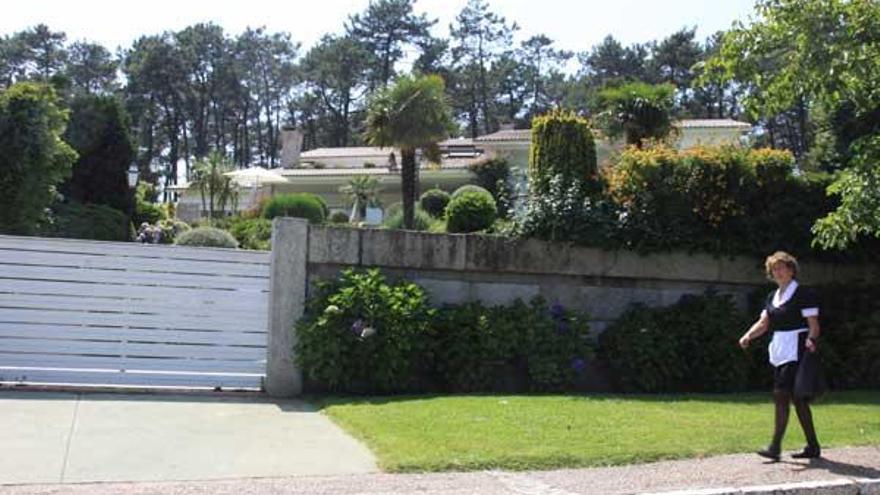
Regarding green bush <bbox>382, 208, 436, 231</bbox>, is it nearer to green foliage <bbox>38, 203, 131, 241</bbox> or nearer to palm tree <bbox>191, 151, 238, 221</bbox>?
green foliage <bbox>38, 203, 131, 241</bbox>

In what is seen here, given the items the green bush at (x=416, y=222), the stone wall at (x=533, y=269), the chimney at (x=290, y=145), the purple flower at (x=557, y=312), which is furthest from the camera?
the chimney at (x=290, y=145)

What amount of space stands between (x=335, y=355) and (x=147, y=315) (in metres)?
2.37

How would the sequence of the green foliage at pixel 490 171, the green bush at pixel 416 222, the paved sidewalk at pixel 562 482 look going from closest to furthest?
the paved sidewalk at pixel 562 482 < the green bush at pixel 416 222 < the green foliage at pixel 490 171

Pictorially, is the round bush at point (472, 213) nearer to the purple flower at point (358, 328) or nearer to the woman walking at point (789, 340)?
the purple flower at point (358, 328)

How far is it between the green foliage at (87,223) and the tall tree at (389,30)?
45563 mm

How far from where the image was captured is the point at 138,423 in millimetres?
8258

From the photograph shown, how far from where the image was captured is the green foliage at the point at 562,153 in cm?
1238

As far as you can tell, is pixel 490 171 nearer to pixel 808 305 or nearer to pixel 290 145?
pixel 290 145

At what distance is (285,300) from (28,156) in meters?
13.3

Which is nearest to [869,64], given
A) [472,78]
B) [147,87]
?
[472,78]

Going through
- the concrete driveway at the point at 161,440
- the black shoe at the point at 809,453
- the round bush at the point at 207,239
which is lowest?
the concrete driveway at the point at 161,440

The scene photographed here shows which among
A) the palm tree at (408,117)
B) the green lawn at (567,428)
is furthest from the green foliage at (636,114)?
the green lawn at (567,428)

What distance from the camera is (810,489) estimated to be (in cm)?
613

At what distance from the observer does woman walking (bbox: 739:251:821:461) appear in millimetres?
6961
